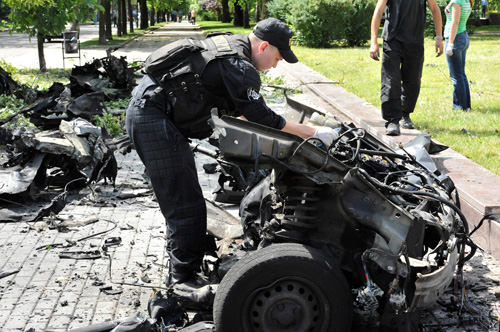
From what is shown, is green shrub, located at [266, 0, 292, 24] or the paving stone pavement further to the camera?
green shrub, located at [266, 0, 292, 24]

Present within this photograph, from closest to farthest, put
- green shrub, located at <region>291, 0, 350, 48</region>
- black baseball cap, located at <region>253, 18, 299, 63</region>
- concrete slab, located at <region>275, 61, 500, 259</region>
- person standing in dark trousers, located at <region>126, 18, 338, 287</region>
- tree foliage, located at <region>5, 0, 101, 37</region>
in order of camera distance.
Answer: person standing in dark trousers, located at <region>126, 18, 338, 287</region>, black baseball cap, located at <region>253, 18, 299, 63</region>, concrete slab, located at <region>275, 61, 500, 259</region>, tree foliage, located at <region>5, 0, 101, 37</region>, green shrub, located at <region>291, 0, 350, 48</region>

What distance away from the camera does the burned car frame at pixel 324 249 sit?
339 cm

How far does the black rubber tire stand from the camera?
133 inches

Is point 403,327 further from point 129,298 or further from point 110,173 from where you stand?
point 110,173

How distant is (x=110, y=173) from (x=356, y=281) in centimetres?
405

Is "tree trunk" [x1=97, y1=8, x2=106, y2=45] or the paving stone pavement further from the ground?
the paving stone pavement

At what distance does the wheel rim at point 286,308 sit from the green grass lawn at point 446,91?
3.75 meters


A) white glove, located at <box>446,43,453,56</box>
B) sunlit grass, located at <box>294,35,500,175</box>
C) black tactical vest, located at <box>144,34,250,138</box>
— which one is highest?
black tactical vest, located at <box>144,34,250,138</box>

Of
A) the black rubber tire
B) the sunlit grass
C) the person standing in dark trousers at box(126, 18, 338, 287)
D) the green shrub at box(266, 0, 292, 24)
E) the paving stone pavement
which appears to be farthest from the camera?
the green shrub at box(266, 0, 292, 24)

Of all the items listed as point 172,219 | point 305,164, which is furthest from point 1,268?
point 305,164

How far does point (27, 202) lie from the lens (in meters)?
6.55

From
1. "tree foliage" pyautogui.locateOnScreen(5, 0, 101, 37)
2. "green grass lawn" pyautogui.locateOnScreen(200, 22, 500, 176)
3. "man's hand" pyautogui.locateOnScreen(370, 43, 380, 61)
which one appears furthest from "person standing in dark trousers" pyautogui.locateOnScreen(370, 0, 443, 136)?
"tree foliage" pyautogui.locateOnScreen(5, 0, 101, 37)

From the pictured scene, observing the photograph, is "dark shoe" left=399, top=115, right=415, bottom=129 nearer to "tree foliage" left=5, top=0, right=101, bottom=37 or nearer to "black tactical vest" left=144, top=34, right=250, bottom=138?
"black tactical vest" left=144, top=34, right=250, bottom=138

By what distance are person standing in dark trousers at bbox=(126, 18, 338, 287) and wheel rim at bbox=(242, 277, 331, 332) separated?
824 mm
